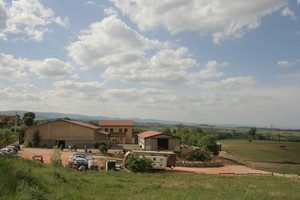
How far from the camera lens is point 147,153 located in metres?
52.6

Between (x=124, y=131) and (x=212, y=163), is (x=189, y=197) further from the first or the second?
(x=124, y=131)

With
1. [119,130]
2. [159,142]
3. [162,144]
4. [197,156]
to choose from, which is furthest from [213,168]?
[119,130]

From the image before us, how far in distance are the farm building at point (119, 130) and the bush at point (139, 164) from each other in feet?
147

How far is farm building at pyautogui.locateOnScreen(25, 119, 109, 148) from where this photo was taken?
78.4 m

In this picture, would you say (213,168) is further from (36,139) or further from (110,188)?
(36,139)

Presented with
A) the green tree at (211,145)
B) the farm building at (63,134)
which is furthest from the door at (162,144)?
the farm building at (63,134)

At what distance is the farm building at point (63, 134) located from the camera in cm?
7844

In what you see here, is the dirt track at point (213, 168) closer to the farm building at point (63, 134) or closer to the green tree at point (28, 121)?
the farm building at point (63, 134)

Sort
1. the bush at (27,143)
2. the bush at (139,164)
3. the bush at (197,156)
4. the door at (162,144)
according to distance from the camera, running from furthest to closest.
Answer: the bush at (27,143)
the door at (162,144)
the bush at (197,156)
the bush at (139,164)

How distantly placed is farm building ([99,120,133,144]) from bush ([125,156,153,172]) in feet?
147

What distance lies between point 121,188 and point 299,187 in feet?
52.8

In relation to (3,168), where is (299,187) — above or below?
below

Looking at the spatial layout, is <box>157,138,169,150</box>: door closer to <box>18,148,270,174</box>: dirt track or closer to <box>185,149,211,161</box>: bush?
<box>185,149,211,161</box>: bush

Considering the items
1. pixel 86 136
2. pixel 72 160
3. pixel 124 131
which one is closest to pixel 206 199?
pixel 72 160
